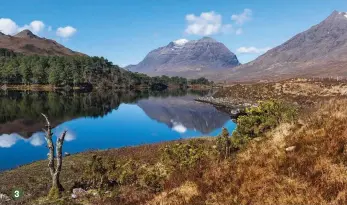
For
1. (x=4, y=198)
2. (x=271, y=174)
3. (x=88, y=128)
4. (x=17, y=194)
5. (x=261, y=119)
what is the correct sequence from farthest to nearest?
(x=88, y=128)
(x=261, y=119)
(x=17, y=194)
(x=4, y=198)
(x=271, y=174)

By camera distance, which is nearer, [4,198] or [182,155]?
[182,155]

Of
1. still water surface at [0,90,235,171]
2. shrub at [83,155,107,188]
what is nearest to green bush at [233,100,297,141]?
shrub at [83,155,107,188]

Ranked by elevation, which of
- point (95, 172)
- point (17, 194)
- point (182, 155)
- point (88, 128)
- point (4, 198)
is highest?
point (182, 155)

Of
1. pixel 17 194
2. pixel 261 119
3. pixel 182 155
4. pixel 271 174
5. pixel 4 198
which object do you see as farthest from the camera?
pixel 261 119

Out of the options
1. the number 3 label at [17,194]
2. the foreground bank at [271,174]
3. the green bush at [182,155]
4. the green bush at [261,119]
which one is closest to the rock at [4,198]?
the number 3 label at [17,194]

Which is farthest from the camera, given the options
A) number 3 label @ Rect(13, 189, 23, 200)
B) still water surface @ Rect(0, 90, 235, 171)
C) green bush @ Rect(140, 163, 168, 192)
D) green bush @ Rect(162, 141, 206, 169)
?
still water surface @ Rect(0, 90, 235, 171)

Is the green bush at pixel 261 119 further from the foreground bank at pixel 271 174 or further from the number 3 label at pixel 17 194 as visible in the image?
the number 3 label at pixel 17 194

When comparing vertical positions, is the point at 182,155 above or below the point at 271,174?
below

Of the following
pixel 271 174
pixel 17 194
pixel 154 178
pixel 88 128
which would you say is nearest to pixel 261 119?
pixel 154 178

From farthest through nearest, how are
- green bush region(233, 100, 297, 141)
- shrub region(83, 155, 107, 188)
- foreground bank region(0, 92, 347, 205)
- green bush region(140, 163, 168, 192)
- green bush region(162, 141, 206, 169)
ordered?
green bush region(233, 100, 297, 141) → shrub region(83, 155, 107, 188) → green bush region(162, 141, 206, 169) → green bush region(140, 163, 168, 192) → foreground bank region(0, 92, 347, 205)

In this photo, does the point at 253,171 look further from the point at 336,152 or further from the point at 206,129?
the point at 206,129

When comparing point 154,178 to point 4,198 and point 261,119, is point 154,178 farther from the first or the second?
point 4,198

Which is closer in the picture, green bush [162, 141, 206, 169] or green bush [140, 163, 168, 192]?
green bush [140, 163, 168, 192]

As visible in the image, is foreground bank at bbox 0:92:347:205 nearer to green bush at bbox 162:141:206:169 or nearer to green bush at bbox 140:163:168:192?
green bush at bbox 140:163:168:192
